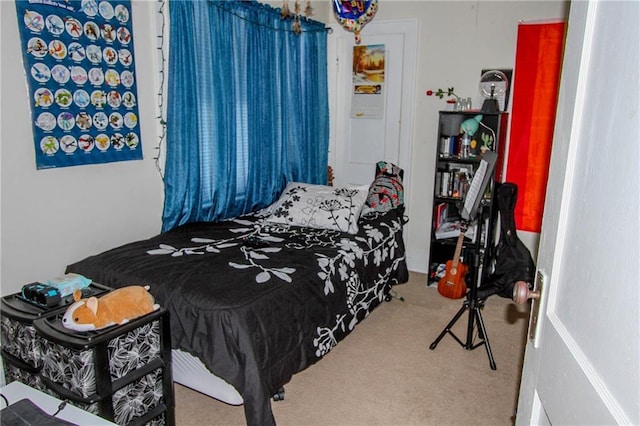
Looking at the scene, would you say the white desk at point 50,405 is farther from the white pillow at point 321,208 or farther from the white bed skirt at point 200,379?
the white pillow at point 321,208

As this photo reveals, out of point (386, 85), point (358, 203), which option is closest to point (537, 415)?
point (358, 203)

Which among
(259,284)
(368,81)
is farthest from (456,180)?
(259,284)

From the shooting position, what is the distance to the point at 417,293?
3.77 meters

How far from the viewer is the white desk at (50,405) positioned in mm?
1267

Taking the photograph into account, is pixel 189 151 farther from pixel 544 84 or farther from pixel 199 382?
pixel 544 84

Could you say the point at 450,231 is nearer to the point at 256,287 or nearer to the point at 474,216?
the point at 474,216

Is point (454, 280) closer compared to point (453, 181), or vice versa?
point (454, 280)

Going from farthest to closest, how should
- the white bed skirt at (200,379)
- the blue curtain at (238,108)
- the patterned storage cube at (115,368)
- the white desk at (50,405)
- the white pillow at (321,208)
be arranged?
1. the white pillow at (321,208)
2. the blue curtain at (238,108)
3. the white bed skirt at (200,379)
4. the patterned storage cube at (115,368)
5. the white desk at (50,405)

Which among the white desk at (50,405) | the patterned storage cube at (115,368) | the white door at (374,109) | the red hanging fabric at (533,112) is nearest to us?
the white desk at (50,405)

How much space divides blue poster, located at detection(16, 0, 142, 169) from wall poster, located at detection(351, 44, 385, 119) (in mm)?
2108

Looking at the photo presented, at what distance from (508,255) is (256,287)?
151 centimetres

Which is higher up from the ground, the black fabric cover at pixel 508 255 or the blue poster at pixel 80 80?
the blue poster at pixel 80 80

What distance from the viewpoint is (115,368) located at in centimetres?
171

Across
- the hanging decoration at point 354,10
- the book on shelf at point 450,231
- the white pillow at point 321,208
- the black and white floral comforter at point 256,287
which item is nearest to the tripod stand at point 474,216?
the black and white floral comforter at point 256,287
